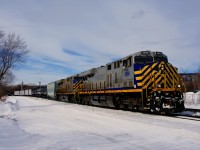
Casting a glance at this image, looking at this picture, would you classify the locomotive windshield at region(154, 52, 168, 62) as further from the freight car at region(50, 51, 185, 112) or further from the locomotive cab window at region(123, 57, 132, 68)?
the locomotive cab window at region(123, 57, 132, 68)

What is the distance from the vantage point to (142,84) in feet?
53.7

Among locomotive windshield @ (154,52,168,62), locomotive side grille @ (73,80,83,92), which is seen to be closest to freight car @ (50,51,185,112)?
locomotive windshield @ (154,52,168,62)

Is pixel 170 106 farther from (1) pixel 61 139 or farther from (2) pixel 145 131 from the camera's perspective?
(1) pixel 61 139

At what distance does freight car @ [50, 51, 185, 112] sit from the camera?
50.4 feet

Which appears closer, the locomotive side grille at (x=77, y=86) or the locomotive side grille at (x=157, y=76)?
the locomotive side grille at (x=157, y=76)

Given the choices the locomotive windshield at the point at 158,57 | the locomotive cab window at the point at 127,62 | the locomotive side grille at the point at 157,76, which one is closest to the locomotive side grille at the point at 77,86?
the locomotive cab window at the point at 127,62

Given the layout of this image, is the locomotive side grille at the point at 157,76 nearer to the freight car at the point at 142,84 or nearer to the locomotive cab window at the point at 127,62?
the freight car at the point at 142,84

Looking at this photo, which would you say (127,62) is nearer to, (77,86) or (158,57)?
(158,57)

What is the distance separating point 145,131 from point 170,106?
6185mm

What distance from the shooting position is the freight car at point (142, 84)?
50.4 feet

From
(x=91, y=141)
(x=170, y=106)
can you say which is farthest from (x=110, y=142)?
(x=170, y=106)

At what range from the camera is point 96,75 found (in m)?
27.1

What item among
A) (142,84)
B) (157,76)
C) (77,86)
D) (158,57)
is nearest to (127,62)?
(158,57)

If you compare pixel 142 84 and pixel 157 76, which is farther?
pixel 142 84
